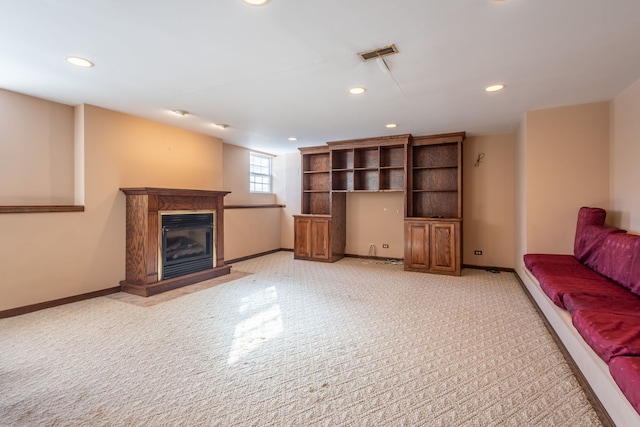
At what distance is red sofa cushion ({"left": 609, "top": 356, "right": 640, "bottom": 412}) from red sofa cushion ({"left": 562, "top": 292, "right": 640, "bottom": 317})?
0.71m

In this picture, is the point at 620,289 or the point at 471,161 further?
the point at 471,161

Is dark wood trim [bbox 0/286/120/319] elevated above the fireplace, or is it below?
below

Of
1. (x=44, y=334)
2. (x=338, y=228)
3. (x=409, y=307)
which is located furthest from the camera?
(x=338, y=228)

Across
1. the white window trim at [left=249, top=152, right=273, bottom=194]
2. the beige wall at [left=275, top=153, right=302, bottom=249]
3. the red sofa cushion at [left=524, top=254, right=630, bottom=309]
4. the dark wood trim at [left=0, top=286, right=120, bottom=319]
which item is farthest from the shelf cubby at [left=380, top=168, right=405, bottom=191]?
the dark wood trim at [left=0, top=286, right=120, bottom=319]

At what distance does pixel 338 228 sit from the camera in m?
6.23

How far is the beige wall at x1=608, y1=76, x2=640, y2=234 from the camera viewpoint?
2.99 meters

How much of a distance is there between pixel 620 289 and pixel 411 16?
264 cm

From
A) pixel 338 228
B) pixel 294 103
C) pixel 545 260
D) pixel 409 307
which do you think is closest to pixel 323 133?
pixel 294 103

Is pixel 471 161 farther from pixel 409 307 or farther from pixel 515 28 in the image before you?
pixel 515 28

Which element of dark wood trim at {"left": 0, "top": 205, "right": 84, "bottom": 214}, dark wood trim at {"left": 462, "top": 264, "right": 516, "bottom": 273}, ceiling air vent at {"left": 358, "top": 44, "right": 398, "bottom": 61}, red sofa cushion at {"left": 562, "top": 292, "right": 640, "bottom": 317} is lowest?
dark wood trim at {"left": 462, "top": 264, "right": 516, "bottom": 273}

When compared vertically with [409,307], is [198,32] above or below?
above

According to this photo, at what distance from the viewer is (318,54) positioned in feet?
7.97

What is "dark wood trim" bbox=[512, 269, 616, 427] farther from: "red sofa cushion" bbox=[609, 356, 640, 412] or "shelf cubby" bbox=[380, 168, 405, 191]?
"shelf cubby" bbox=[380, 168, 405, 191]

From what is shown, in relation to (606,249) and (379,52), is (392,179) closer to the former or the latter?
(606,249)
